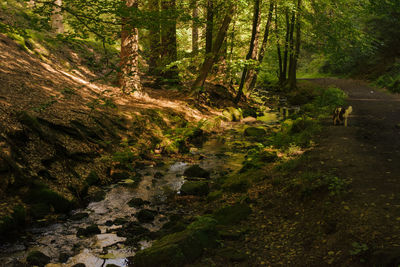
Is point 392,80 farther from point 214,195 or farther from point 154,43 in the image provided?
point 214,195

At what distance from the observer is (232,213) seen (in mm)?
5961

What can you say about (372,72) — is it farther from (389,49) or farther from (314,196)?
(314,196)

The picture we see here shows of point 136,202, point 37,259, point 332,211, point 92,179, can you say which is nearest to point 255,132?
point 136,202

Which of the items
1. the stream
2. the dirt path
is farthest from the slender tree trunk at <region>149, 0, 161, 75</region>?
the dirt path

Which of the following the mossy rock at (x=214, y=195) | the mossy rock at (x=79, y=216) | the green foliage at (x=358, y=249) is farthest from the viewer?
the mossy rock at (x=214, y=195)

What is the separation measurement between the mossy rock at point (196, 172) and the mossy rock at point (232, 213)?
8.04 ft

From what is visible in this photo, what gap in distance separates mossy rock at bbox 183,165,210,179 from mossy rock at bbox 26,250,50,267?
4528mm

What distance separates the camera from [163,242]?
15.5 feet

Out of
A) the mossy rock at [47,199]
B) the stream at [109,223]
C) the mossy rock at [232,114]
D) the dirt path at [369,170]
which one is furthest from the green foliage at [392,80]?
the mossy rock at [47,199]

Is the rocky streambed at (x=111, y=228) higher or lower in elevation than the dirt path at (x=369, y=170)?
lower

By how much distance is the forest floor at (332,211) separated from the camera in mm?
4141

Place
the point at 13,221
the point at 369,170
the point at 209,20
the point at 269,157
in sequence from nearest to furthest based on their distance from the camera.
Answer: the point at 13,221 < the point at 369,170 < the point at 269,157 < the point at 209,20

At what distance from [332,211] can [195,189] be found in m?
3.28

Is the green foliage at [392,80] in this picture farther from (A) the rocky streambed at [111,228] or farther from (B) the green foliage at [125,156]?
(B) the green foliage at [125,156]
